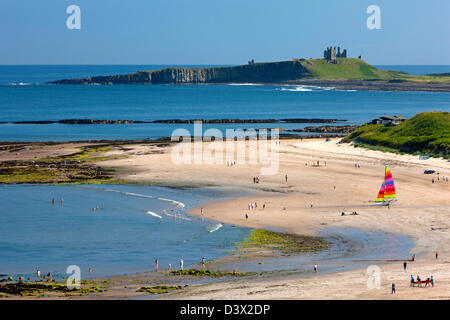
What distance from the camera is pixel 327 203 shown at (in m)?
52.3

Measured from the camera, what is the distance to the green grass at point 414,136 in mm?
76188

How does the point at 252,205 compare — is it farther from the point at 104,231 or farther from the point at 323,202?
the point at 104,231

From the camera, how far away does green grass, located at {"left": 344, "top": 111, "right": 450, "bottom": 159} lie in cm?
7619

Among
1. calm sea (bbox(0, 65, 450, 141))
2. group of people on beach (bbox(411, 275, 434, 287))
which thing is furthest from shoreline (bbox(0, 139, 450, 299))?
calm sea (bbox(0, 65, 450, 141))

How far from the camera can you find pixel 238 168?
69562 mm

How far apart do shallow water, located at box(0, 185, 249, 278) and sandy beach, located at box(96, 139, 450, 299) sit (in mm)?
3834

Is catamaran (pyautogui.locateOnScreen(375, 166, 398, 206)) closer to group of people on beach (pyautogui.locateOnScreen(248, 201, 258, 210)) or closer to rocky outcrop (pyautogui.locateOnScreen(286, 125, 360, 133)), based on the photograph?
group of people on beach (pyautogui.locateOnScreen(248, 201, 258, 210))

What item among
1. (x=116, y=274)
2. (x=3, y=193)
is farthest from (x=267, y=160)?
(x=116, y=274)

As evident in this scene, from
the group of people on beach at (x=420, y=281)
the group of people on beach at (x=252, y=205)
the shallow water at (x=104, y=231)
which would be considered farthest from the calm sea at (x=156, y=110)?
the group of people on beach at (x=420, y=281)

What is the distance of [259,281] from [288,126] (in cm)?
8719
